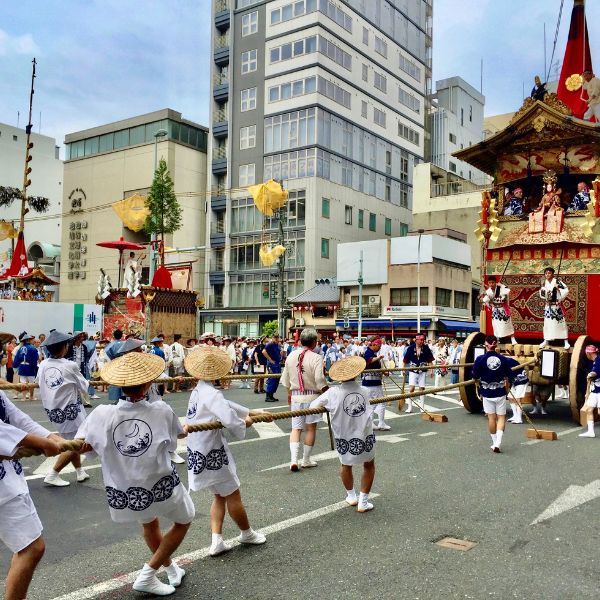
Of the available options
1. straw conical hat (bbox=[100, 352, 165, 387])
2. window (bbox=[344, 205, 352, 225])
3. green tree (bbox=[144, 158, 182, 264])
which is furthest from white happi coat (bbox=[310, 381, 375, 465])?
window (bbox=[344, 205, 352, 225])

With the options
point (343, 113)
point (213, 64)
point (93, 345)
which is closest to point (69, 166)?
point (213, 64)

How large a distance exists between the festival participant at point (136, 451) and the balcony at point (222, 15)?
56880mm

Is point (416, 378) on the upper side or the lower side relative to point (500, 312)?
lower

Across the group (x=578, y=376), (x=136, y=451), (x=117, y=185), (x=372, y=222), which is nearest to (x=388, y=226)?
(x=372, y=222)

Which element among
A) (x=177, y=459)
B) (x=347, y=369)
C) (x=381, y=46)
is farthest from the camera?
(x=381, y=46)

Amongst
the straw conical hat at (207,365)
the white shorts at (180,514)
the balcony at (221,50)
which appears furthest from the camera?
the balcony at (221,50)

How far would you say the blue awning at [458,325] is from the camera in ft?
143

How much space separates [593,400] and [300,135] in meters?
42.5

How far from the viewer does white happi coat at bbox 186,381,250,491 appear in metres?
5.20

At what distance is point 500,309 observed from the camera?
1307 centimetres

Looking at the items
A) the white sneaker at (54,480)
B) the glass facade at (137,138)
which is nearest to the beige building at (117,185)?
the glass facade at (137,138)

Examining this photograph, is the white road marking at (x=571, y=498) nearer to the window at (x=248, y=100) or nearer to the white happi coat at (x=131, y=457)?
the white happi coat at (x=131, y=457)

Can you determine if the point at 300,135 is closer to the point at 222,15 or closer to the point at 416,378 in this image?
the point at 222,15

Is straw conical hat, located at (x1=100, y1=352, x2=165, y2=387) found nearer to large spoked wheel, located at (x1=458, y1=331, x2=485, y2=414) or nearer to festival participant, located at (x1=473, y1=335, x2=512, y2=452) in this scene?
festival participant, located at (x1=473, y1=335, x2=512, y2=452)
